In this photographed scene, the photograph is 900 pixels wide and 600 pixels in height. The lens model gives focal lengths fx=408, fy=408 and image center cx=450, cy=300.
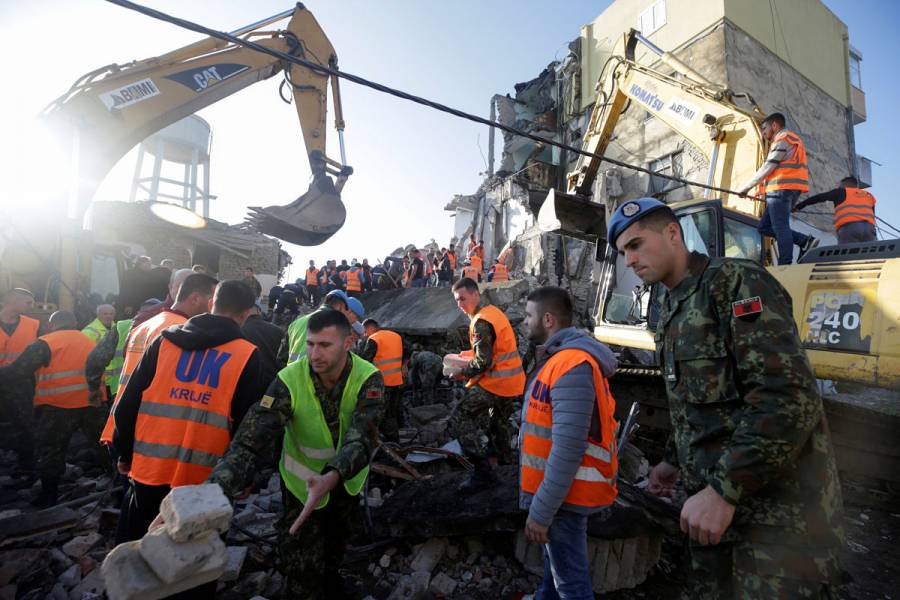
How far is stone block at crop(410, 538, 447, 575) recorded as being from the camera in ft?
9.97

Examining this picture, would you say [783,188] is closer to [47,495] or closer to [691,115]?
[691,115]

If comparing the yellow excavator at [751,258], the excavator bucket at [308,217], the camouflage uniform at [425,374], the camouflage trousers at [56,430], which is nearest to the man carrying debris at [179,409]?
the camouflage trousers at [56,430]

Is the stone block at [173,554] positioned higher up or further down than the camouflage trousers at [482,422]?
higher up

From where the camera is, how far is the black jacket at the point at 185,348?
88.2 inches

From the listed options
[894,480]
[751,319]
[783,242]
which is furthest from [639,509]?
[783,242]

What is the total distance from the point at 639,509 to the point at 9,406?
22.1 feet

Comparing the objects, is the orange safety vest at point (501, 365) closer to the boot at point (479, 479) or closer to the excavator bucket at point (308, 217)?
the boot at point (479, 479)

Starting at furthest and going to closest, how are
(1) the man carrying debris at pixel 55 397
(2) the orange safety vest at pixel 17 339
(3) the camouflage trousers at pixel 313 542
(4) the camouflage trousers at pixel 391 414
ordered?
(4) the camouflage trousers at pixel 391 414, (2) the orange safety vest at pixel 17 339, (1) the man carrying debris at pixel 55 397, (3) the camouflage trousers at pixel 313 542

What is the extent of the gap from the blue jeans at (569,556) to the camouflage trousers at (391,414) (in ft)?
12.3

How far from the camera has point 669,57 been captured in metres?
6.28

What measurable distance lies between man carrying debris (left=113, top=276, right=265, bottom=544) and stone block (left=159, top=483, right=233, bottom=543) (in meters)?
0.99

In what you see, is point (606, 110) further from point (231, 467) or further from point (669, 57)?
point (231, 467)

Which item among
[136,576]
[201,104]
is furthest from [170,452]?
[201,104]

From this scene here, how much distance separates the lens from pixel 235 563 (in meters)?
2.95
